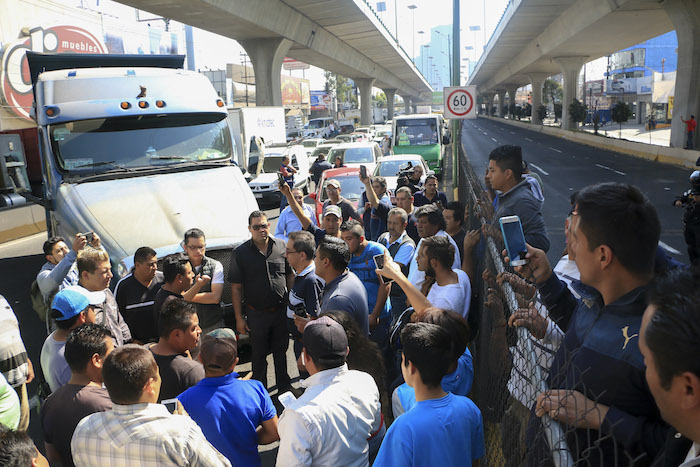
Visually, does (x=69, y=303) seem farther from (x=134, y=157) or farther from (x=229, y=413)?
(x=134, y=157)

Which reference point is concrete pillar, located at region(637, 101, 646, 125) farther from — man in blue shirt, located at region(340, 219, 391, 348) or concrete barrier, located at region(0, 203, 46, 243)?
man in blue shirt, located at region(340, 219, 391, 348)

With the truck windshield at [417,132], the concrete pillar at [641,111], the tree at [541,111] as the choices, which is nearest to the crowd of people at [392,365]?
the truck windshield at [417,132]

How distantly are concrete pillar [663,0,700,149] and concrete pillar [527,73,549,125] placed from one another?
123 feet

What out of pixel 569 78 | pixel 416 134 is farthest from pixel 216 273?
pixel 569 78

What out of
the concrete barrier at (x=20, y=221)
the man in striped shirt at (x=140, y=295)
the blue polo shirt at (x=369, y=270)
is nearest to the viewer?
the man in striped shirt at (x=140, y=295)

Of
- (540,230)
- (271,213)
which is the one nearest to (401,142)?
(271,213)

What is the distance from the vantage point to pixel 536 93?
67812mm

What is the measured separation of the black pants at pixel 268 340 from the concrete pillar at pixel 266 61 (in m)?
25.5

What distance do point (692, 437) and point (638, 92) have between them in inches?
3374

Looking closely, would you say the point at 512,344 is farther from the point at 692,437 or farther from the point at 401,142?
the point at 401,142

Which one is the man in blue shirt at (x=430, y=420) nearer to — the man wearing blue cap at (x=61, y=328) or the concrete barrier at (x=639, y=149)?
the man wearing blue cap at (x=61, y=328)

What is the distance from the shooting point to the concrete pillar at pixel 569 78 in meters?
49.0

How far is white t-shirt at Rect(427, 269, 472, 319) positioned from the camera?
13.4ft

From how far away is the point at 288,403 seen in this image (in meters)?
2.69
